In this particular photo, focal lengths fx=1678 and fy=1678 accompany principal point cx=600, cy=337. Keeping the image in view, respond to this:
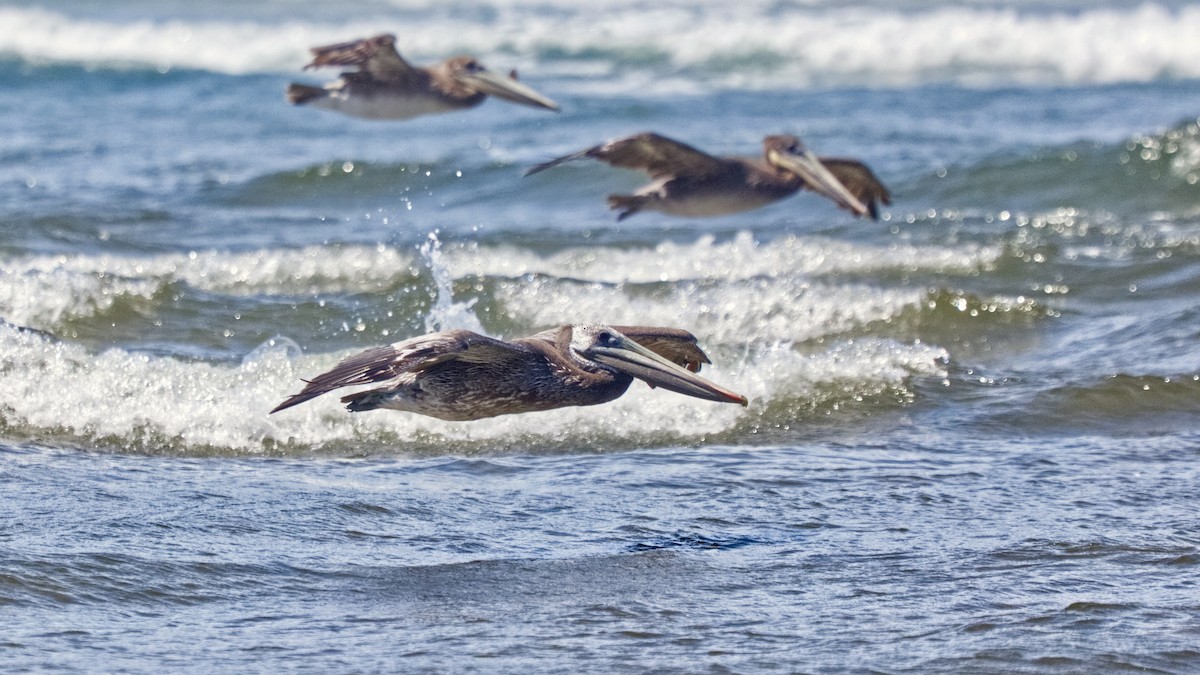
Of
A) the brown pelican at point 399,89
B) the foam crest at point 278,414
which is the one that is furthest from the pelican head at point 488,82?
the foam crest at point 278,414

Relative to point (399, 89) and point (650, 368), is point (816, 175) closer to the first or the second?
point (399, 89)

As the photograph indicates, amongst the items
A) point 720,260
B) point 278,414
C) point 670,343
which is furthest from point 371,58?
point 670,343

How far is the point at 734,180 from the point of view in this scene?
408 inches

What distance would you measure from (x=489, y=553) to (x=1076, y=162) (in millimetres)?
10826

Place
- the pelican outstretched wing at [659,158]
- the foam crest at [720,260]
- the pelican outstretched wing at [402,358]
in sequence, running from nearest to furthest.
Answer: the pelican outstretched wing at [402,358] → the pelican outstretched wing at [659,158] → the foam crest at [720,260]

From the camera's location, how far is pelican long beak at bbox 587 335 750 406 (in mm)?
5974

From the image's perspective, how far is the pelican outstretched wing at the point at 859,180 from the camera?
10547 millimetres

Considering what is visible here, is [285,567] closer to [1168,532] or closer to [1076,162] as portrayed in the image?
[1168,532]

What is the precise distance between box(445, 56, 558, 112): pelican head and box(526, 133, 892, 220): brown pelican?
30.8 inches

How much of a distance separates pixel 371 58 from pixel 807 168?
2.77m

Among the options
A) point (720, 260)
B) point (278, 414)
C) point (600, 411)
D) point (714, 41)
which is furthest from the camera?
point (714, 41)

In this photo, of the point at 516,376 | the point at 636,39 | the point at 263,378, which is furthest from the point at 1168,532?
the point at 636,39

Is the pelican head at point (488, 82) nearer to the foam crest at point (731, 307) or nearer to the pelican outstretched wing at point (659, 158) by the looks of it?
the pelican outstretched wing at point (659, 158)

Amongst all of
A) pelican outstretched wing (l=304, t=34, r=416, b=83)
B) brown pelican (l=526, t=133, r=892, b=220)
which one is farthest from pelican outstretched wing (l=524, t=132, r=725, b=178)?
pelican outstretched wing (l=304, t=34, r=416, b=83)
